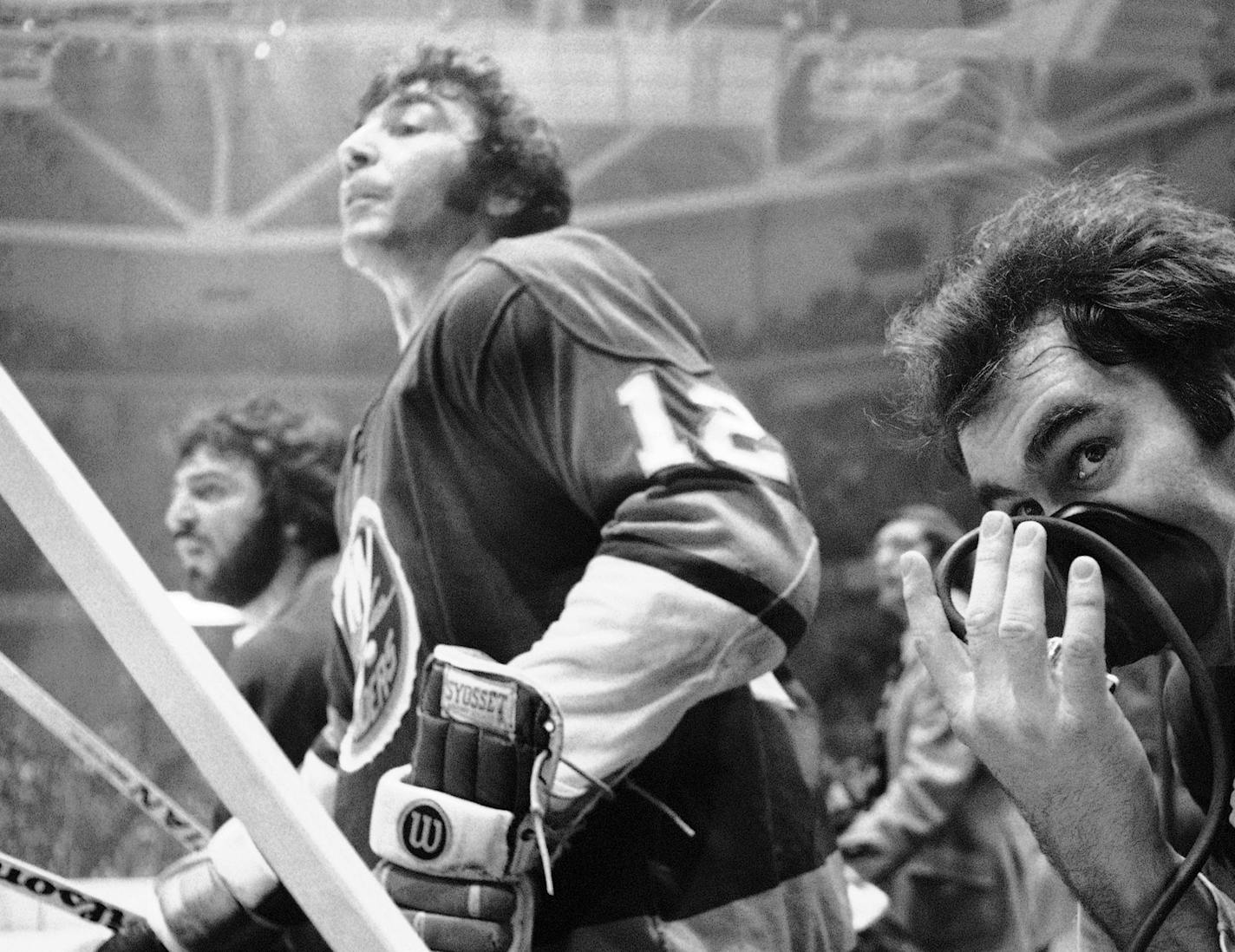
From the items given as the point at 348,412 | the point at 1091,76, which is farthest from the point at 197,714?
the point at 1091,76

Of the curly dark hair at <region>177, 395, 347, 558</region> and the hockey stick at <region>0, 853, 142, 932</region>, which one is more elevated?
the curly dark hair at <region>177, 395, 347, 558</region>

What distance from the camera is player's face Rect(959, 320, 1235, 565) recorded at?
0.78 m

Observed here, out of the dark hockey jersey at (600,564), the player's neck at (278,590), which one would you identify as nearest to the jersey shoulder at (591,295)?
the dark hockey jersey at (600,564)

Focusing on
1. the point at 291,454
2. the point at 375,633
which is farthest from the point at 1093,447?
the point at 291,454

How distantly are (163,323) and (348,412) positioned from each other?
0.31 m

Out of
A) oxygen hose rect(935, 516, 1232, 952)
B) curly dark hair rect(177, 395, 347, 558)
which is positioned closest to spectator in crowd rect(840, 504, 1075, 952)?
curly dark hair rect(177, 395, 347, 558)

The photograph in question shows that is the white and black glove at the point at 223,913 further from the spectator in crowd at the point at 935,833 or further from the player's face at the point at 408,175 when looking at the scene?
the spectator in crowd at the point at 935,833

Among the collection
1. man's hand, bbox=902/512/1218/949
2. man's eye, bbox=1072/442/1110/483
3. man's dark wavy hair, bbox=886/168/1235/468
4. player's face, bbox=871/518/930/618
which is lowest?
player's face, bbox=871/518/930/618

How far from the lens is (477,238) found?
3.99ft

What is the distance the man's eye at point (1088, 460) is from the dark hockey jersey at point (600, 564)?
0.26 meters

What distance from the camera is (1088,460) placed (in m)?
0.81

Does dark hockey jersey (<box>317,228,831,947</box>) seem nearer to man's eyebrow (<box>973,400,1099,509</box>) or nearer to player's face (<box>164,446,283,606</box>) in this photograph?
man's eyebrow (<box>973,400,1099,509</box>)

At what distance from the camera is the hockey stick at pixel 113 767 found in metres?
1.37

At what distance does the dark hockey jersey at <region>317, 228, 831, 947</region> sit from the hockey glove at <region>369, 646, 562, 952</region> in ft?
0.07
